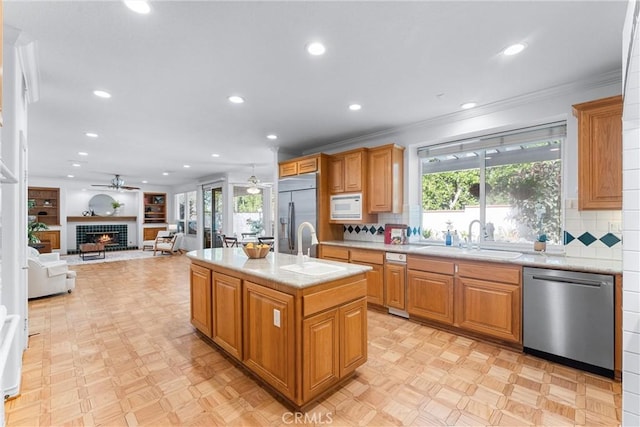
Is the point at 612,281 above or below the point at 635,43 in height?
below

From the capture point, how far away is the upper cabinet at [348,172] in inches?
163

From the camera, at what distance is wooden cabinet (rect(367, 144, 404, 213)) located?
392cm

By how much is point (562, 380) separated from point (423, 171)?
2.77 m

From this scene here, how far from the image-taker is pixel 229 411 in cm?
Result: 190

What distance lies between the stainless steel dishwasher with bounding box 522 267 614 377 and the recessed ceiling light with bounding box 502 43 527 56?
5.99 feet

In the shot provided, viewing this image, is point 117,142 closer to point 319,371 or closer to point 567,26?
point 319,371

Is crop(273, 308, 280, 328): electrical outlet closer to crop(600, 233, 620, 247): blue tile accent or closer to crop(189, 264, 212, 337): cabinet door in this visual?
crop(189, 264, 212, 337): cabinet door

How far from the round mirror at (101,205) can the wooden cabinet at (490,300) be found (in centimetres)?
1199

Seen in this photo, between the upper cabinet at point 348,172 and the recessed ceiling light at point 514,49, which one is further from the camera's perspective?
the upper cabinet at point 348,172

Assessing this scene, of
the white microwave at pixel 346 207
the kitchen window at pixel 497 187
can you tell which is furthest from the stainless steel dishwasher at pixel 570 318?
the white microwave at pixel 346 207

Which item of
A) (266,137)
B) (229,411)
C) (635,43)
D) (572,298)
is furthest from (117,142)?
(572,298)

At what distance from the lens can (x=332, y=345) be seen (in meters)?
2.04

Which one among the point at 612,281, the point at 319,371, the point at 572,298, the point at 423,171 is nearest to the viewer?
the point at 319,371

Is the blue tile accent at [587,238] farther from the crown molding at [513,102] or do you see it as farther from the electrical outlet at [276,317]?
the electrical outlet at [276,317]
